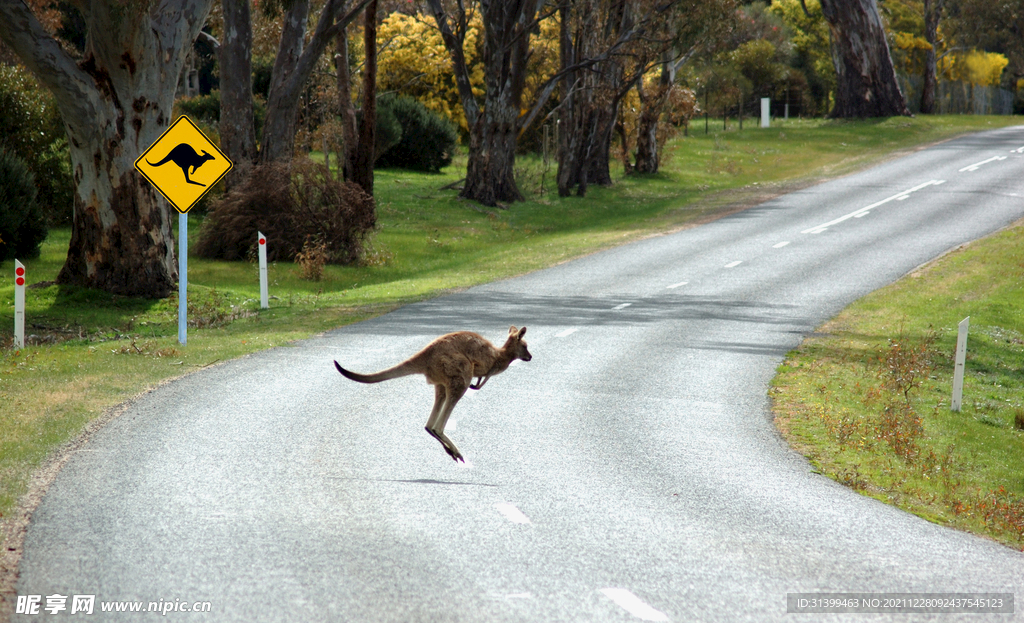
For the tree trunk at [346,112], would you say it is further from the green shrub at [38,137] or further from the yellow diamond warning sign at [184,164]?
the yellow diamond warning sign at [184,164]

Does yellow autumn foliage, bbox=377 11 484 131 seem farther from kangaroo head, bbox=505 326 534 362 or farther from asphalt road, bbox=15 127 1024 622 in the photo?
kangaroo head, bbox=505 326 534 362

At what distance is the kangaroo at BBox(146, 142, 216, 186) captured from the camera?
1577cm

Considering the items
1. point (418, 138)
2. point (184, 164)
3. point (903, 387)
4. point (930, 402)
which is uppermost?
point (418, 138)

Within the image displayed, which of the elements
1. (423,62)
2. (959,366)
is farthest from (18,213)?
(423,62)

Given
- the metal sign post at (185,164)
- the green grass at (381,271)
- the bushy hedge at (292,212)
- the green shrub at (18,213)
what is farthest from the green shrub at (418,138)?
the metal sign post at (185,164)

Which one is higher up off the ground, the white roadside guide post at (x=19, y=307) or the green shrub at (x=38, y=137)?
the green shrub at (x=38, y=137)

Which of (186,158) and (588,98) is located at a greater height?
Answer: (588,98)

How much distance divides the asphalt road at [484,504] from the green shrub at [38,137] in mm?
16753

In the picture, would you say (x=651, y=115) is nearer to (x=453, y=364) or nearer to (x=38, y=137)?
(x=38, y=137)

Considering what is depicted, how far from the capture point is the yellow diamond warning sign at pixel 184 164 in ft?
51.3

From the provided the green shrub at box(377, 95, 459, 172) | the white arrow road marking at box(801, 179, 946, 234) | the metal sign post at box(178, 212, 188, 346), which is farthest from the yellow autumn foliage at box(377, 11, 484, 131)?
the metal sign post at box(178, 212, 188, 346)

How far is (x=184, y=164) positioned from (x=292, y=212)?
11.7 meters

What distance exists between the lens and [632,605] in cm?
607

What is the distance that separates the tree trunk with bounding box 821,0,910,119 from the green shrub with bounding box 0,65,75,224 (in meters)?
43.9
